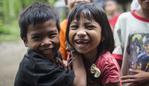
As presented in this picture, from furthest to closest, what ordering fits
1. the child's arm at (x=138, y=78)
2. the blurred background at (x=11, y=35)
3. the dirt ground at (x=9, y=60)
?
the dirt ground at (x=9, y=60) < the blurred background at (x=11, y=35) < the child's arm at (x=138, y=78)

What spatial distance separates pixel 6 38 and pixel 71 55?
38.2ft

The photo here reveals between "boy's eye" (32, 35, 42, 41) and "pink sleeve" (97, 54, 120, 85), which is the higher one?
"boy's eye" (32, 35, 42, 41)

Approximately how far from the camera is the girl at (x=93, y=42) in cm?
259

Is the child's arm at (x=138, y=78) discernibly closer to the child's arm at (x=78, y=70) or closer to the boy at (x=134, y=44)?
the boy at (x=134, y=44)

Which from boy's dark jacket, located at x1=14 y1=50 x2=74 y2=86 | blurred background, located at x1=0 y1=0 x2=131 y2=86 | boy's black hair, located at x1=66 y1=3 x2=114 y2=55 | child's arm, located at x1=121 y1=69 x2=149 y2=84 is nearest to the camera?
boy's dark jacket, located at x1=14 y1=50 x2=74 y2=86

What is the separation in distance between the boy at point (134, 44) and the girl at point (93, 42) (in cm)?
55

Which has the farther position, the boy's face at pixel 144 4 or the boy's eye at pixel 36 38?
the boy's face at pixel 144 4

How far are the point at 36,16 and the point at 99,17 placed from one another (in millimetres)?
401

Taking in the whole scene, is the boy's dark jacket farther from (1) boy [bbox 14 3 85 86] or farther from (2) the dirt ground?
(2) the dirt ground

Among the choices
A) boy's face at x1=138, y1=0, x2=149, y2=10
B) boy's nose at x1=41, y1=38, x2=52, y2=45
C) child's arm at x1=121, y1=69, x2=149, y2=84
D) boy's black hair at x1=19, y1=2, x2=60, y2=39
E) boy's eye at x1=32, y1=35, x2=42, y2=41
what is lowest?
child's arm at x1=121, y1=69, x2=149, y2=84

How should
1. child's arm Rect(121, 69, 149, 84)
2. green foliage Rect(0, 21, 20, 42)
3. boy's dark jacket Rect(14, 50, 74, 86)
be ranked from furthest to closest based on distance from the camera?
1. green foliage Rect(0, 21, 20, 42)
2. child's arm Rect(121, 69, 149, 84)
3. boy's dark jacket Rect(14, 50, 74, 86)

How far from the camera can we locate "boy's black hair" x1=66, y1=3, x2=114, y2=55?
263 centimetres

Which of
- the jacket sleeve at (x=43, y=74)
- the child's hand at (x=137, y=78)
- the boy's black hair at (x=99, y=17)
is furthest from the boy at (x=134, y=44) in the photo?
the jacket sleeve at (x=43, y=74)

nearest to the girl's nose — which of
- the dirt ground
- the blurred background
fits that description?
the blurred background
